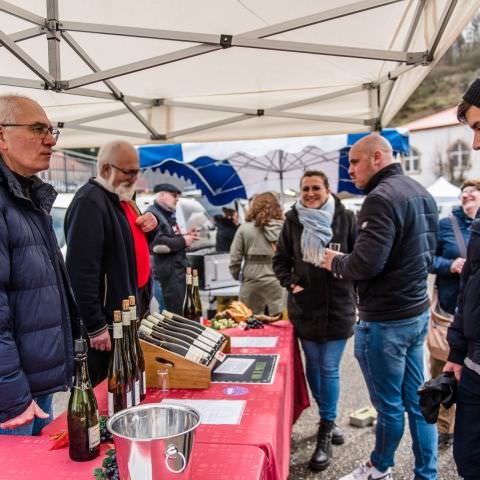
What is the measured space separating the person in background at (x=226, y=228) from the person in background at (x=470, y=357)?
5.28 m

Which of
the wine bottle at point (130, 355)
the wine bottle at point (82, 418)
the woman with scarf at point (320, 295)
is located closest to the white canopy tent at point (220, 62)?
the woman with scarf at point (320, 295)

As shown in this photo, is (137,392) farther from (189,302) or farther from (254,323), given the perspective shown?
(254,323)

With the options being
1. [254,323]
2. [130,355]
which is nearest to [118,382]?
[130,355]

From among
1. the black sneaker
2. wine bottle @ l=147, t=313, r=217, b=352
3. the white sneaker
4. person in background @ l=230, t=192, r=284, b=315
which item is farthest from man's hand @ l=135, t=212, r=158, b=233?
the black sneaker

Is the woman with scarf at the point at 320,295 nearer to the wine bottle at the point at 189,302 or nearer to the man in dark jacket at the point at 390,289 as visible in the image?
the man in dark jacket at the point at 390,289

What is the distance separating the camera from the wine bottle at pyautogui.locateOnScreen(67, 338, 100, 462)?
4.30 ft

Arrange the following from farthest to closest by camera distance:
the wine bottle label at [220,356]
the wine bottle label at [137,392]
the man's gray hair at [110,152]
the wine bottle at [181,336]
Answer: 1. the man's gray hair at [110,152]
2. the wine bottle label at [220,356]
3. the wine bottle at [181,336]
4. the wine bottle label at [137,392]

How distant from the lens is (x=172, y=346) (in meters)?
1.90

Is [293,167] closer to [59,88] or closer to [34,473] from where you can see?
[59,88]

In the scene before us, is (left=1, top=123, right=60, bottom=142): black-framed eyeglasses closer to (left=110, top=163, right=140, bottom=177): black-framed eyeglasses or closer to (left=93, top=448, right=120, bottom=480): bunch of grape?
(left=110, top=163, right=140, bottom=177): black-framed eyeglasses

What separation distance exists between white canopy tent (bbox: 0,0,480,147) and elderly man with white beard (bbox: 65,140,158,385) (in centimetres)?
47

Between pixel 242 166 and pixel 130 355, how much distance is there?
15.0 ft

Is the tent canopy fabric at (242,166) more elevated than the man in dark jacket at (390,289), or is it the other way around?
the tent canopy fabric at (242,166)

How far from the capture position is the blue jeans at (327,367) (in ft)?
10.2
